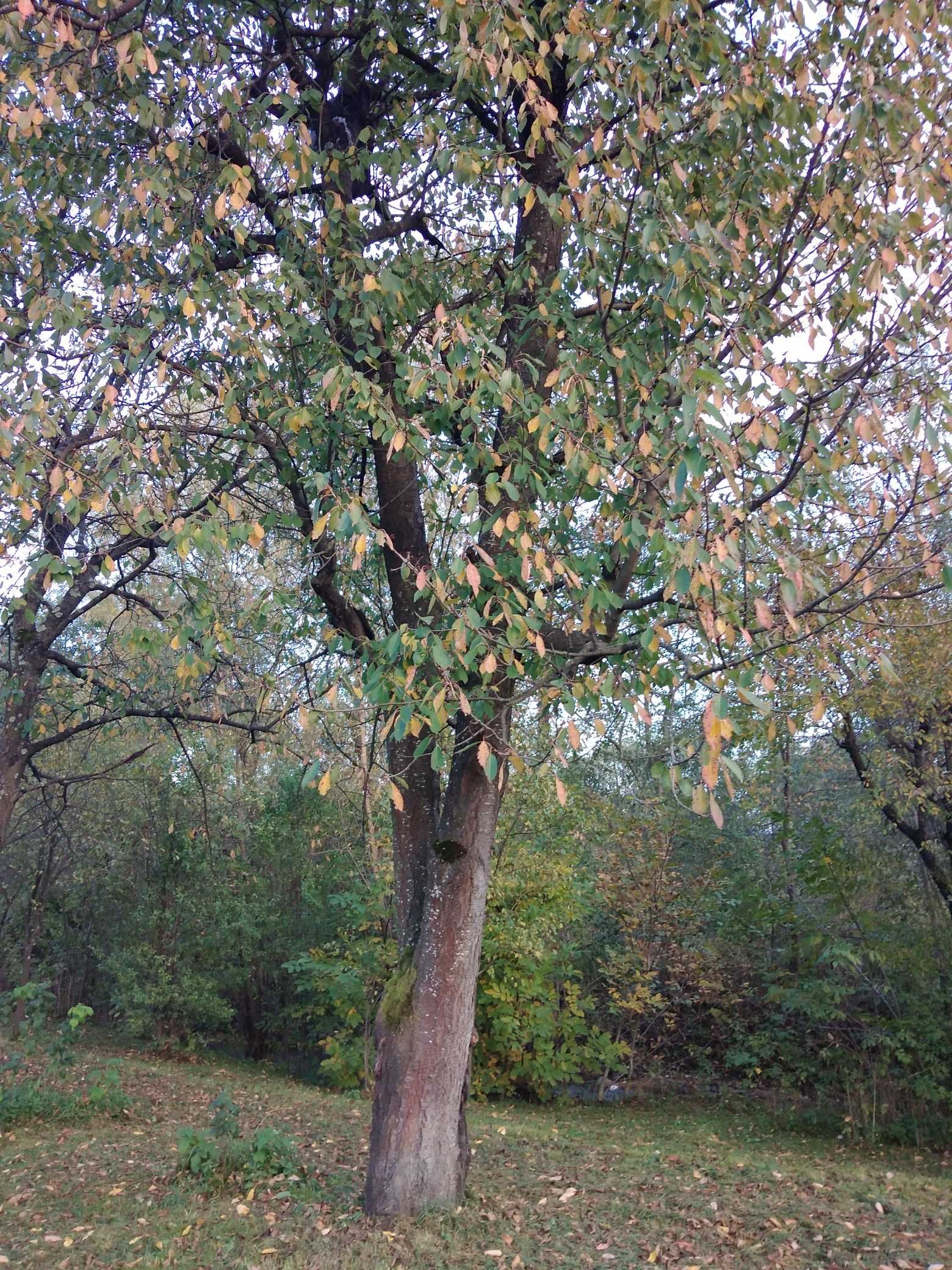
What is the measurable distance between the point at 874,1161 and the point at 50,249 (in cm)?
893

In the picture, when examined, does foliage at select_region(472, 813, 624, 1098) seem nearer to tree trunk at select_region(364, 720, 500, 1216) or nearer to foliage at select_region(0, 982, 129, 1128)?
foliage at select_region(0, 982, 129, 1128)

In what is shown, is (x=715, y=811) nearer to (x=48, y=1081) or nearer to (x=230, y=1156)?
(x=230, y=1156)

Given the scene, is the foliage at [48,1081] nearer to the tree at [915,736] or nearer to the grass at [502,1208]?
the grass at [502,1208]

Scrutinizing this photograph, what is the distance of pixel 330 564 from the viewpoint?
17.0 feet

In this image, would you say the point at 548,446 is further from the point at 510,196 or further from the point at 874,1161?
the point at 874,1161

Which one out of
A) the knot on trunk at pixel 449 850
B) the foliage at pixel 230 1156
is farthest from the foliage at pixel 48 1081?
the knot on trunk at pixel 449 850

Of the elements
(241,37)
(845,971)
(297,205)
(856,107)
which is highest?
(241,37)

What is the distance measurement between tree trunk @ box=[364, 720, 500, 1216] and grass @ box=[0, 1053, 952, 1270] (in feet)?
0.67

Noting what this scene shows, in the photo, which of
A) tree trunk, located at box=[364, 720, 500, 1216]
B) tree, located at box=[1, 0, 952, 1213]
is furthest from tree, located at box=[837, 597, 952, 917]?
tree trunk, located at box=[364, 720, 500, 1216]

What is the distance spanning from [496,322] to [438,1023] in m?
3.75

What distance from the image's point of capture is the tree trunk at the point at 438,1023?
471cm

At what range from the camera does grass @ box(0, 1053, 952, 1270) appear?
4332 mm

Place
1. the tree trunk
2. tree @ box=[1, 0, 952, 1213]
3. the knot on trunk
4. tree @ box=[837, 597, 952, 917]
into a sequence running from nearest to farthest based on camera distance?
tree @ box=[1, 0, 952, 1213]
the tree trunk
the knot on trunk
tree @ box=[837, 597, 952, 917]

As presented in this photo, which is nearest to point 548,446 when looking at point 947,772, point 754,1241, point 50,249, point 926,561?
point 926,561
